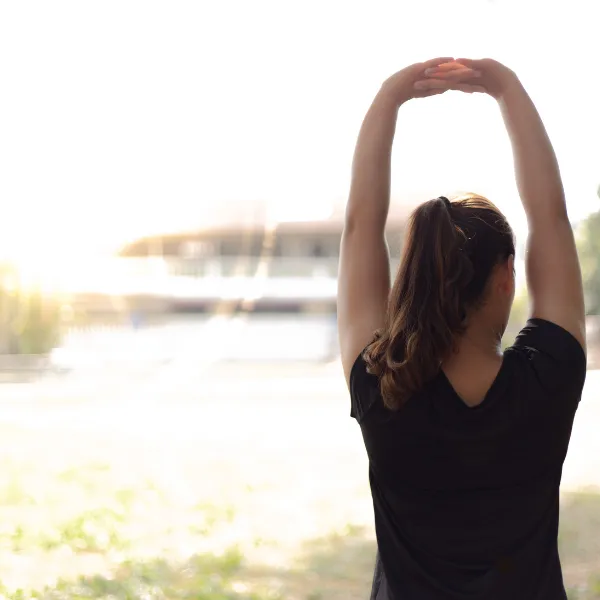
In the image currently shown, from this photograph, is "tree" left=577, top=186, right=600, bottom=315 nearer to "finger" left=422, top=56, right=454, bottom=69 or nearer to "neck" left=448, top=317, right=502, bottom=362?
"finger" left=422, top=56, right=454, bottom=69

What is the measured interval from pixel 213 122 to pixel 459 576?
9.69 feet

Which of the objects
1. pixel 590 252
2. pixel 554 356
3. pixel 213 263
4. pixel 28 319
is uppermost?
pixel 554 356

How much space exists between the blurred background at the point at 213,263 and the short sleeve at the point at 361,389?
65.9 inches

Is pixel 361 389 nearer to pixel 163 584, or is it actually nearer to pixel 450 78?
pixel 450 78

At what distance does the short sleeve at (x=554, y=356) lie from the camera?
0.61 m

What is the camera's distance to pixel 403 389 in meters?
0.60

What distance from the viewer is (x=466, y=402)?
615 millimetres

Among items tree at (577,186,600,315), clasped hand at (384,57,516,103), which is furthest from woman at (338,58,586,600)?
tree at (577,186,600,315)

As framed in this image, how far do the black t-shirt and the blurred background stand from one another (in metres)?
1.64

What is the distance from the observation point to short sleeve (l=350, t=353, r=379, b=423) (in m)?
0.62

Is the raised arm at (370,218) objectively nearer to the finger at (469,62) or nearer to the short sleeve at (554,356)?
the finger at (469,62)

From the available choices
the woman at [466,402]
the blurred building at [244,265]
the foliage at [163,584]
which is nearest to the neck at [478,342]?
the woman at [466,402]

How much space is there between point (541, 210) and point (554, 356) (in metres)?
0.13

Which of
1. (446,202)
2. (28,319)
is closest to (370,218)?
(446,202)
